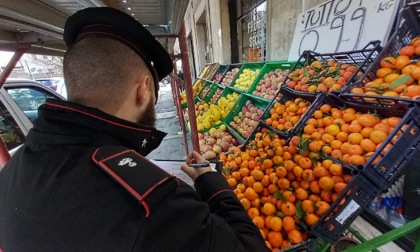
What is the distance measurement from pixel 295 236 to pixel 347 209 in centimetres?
35

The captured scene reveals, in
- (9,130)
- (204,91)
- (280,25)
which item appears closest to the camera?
(9,130)

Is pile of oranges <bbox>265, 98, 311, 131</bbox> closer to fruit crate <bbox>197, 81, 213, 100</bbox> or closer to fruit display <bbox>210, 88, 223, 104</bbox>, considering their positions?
fruit display <bbox>210, 88, 223, 104</bbox>

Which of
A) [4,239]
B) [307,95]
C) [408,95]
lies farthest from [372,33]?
[4,239]

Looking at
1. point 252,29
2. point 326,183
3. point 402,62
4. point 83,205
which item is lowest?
point 326,183

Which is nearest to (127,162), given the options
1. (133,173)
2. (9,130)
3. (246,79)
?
(133,173)

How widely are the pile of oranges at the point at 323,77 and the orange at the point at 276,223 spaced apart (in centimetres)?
106

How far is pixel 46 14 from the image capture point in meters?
1.30

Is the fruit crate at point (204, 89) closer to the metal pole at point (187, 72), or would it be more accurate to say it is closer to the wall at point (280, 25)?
the wall at point (280, 25)

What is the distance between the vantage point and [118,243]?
1.77ft

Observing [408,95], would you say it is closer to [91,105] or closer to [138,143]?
[138,143]

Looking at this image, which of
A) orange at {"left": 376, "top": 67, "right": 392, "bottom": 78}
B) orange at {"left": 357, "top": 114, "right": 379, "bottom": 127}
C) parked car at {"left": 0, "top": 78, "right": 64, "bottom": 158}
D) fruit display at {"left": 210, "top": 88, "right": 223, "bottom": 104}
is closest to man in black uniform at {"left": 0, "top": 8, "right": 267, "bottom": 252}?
orange at {"left": 357, "top": 114, "right": 379, "bottom": 127}

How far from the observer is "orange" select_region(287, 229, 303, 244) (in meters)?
1.28

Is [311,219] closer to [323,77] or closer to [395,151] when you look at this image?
[395,151]

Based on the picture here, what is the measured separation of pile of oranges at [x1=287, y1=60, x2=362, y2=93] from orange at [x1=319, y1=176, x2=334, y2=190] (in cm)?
76
